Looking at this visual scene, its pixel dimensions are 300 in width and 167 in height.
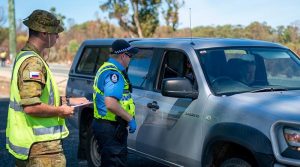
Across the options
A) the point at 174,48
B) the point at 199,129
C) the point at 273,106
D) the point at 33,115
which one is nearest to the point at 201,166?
the point at 199,129

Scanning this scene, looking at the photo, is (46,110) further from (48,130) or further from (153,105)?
(153,105)

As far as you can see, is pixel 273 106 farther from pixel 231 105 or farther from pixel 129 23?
pixel 129 23

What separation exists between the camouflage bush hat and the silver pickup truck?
4.99ft

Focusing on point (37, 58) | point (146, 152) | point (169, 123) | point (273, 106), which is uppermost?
point (37, 58)

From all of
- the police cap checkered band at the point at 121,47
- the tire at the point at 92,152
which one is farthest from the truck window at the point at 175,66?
the tire at the point at 92,152

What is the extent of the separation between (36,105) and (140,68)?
2.70 meters

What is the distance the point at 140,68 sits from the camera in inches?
232

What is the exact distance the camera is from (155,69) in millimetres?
5586

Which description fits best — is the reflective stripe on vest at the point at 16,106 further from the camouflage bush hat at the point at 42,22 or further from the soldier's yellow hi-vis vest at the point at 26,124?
the camouflage bush hat at the point at 42,22

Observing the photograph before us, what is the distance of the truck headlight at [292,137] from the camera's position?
3645mm

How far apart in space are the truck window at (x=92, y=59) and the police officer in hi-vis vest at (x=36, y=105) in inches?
135

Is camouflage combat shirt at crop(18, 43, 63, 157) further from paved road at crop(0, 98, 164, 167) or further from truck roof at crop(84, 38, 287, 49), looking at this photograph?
paved road at crop(0, 98, 164, 167)

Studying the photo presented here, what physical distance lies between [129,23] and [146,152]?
23159mm

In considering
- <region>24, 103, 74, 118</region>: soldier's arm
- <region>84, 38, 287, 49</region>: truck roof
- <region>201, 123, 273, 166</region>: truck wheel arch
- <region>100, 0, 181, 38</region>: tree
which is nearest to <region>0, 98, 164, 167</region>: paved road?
<region>84, 38, 287, 49</region>: truck roof
